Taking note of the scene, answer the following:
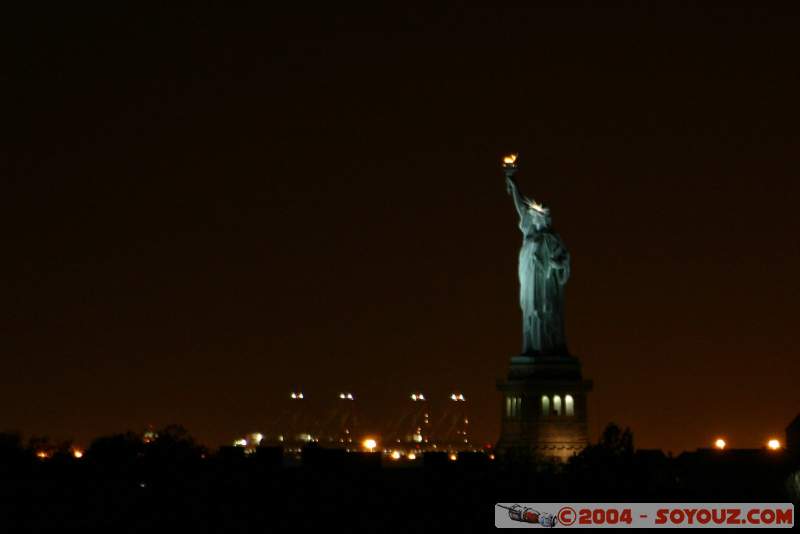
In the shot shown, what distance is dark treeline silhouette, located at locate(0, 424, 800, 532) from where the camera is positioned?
89.2m

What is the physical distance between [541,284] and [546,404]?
5896mm

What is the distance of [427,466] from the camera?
11331 cm

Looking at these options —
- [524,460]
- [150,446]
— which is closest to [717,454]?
[524,460]

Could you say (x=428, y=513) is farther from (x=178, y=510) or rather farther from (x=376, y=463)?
(x=376, y=463)

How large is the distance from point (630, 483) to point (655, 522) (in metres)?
27.6

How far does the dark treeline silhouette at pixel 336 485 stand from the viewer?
89188 millimetres

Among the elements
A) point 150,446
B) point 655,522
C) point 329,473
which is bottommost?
point 655,522

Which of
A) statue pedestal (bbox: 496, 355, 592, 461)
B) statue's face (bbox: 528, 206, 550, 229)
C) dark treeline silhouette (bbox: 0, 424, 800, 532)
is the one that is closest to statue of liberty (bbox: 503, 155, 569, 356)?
statue's face (bbox: 528, 206, 550, 229)

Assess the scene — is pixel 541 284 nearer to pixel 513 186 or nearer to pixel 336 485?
pixel 513 186

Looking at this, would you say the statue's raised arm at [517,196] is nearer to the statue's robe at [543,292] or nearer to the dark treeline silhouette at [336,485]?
the statue's robe at [543,292]

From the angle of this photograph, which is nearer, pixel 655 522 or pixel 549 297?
pixel 655 522

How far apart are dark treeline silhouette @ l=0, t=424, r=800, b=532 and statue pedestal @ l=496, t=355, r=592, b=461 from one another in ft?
6.14

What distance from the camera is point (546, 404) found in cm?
12225

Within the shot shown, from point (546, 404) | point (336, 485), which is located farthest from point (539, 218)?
point (336, 485)
